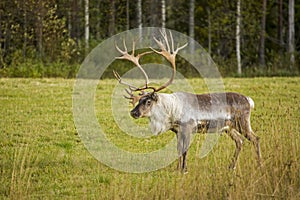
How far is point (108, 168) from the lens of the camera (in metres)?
8.28

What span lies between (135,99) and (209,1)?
66.4ft

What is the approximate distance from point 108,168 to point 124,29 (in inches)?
738

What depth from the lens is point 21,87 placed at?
14953 mm

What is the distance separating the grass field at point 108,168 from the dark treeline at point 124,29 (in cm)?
707

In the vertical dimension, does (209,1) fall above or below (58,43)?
above

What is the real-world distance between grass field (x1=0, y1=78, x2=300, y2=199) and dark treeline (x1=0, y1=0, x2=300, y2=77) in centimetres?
707

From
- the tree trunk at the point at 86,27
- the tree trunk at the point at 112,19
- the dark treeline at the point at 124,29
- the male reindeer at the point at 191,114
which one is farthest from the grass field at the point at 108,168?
the tree trunk at the point at 112,19

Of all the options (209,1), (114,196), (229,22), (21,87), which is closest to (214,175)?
(114,196)

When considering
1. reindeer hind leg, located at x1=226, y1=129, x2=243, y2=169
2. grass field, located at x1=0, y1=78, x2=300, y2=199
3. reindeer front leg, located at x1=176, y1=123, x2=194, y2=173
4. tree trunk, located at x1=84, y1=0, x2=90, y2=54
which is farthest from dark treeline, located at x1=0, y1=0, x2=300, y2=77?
reindeer front leg, located at x1=176, y1=123, x2=194, y2=173

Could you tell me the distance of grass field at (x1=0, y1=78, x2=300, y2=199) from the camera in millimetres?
6277

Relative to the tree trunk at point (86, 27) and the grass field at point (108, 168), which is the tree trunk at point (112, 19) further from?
the grass field at point (108, 168)

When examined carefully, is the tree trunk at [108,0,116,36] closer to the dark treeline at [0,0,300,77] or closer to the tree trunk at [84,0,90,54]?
the dark treeline at [0,0,300,77]

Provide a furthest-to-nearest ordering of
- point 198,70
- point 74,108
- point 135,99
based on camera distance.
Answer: point 198,70
point 74,108
point 135,99

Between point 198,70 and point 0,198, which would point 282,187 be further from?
point 198,70
